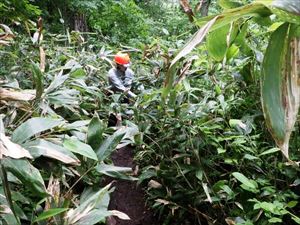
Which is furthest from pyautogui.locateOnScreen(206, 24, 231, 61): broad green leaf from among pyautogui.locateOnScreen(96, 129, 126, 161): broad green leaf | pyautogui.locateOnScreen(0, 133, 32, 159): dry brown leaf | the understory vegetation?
pyautogui.locateOnScreen(96, 129, 126, 161): broad green leaf

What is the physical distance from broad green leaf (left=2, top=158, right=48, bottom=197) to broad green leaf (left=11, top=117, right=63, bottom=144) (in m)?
0.14

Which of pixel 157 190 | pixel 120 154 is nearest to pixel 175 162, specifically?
pixel 157 190

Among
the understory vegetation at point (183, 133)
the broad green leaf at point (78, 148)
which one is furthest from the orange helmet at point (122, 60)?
the broad green leaf at point (78, 148)

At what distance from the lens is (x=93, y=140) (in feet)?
5.62

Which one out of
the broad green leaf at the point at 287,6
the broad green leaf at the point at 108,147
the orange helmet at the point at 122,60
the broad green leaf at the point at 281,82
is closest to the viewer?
the broad green leaf at the point at 287,6

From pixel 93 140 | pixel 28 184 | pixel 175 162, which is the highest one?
pixel 28 184

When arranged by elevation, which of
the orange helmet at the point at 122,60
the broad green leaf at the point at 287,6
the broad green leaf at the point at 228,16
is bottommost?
the orange helmet at the point at 122,60

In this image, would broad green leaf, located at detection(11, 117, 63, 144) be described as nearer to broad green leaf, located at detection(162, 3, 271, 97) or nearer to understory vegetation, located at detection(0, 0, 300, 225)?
understory vegetation, located at detection(0, 0, 300, 225)

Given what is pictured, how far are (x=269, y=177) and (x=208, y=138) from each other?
0.46m

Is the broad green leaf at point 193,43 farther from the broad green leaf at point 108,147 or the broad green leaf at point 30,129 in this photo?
the broad green leaf at point 108,147

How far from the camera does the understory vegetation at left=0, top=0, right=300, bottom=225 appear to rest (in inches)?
28.7

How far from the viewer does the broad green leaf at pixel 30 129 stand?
4.11 feet

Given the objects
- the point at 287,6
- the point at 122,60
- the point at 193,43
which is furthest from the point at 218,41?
the point at 122,60

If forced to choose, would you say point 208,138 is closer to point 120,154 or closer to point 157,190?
point 157,190
